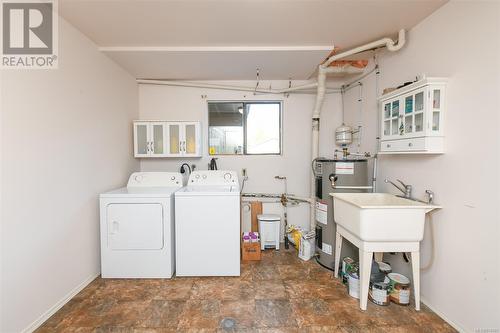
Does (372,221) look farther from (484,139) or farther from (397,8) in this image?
(397,8)

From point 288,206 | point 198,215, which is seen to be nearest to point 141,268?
point 198,215

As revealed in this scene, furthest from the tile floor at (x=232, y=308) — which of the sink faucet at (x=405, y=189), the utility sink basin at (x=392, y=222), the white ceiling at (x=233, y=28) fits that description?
the white ceiling at (x=233, y=28)

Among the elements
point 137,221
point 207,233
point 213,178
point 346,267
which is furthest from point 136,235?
point 346,267

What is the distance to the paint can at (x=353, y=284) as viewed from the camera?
1974 millimetres

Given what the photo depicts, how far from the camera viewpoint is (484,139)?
144cm

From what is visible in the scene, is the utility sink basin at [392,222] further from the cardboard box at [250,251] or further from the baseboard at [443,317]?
the cardboard box at [250,251]

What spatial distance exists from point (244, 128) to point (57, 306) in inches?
113

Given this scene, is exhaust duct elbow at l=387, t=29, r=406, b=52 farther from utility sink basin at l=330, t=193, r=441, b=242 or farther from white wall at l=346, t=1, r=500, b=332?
utility sink basin at l=330, t=193, r=441, b=242

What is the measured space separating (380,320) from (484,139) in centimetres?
154

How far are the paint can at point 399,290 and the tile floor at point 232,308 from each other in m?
0.06

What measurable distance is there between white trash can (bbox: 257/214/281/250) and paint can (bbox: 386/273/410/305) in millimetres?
1449

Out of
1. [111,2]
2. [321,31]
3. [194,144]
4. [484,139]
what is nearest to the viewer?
[484,139]

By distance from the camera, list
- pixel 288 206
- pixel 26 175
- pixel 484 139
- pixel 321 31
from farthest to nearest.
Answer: pixel 288 206 → pixel 321 31 → pixel 26 175 → pixel 484 139

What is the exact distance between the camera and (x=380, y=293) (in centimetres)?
186
